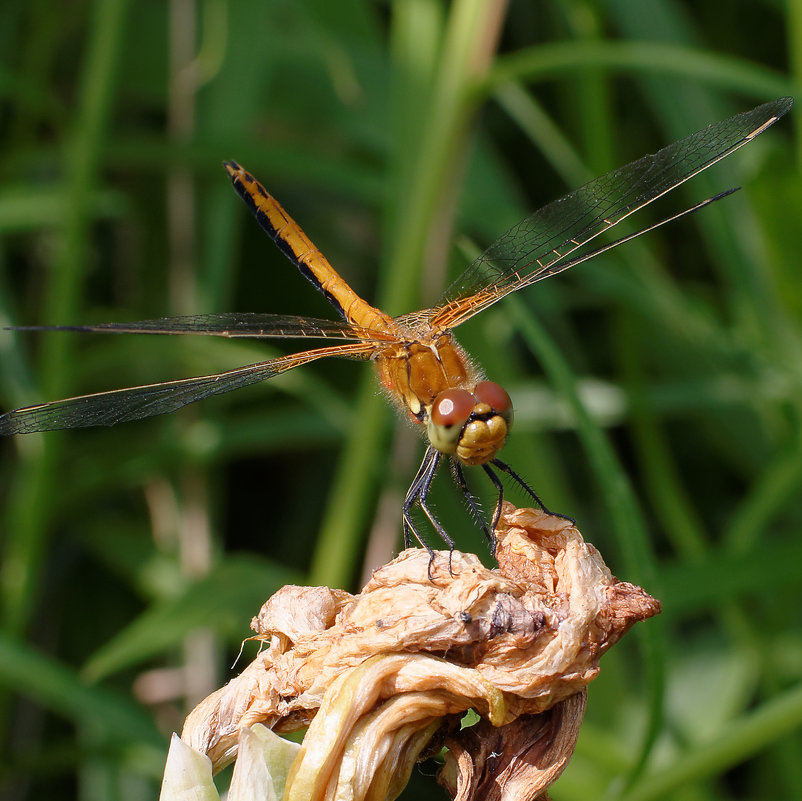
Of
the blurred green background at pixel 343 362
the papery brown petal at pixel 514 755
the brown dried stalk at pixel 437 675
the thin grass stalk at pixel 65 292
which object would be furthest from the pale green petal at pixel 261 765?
the thin grass stalk at pixel 65 292

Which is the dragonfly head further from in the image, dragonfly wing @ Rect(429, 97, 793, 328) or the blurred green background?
the blurred green background

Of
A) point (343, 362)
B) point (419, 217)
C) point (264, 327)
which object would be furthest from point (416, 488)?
point (343, 362)

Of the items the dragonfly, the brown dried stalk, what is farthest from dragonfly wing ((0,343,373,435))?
the brown dried stalk

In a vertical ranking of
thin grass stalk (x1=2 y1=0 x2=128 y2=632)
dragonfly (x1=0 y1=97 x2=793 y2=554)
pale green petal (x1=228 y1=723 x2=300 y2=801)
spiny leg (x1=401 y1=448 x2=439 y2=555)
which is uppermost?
thin grass stalk (x1=2 y1=0 x2=128 y2=632)

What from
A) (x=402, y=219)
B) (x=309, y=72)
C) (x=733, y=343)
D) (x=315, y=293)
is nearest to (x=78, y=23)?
(x=309, y=72)

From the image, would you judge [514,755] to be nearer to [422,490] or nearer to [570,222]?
[422,490]

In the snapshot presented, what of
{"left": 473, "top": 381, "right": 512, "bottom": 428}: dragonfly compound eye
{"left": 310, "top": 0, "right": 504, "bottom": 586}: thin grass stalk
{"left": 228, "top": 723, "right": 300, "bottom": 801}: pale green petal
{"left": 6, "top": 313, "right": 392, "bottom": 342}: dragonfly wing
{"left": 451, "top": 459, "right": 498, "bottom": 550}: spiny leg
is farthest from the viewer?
{"left": 310, "top": 0, "right": 504, "bottom": 586}: thin grass stalk

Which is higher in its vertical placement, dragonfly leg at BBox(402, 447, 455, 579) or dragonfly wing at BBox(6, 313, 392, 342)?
dragonfly wing at BBox(6, 313, 392, 342)
